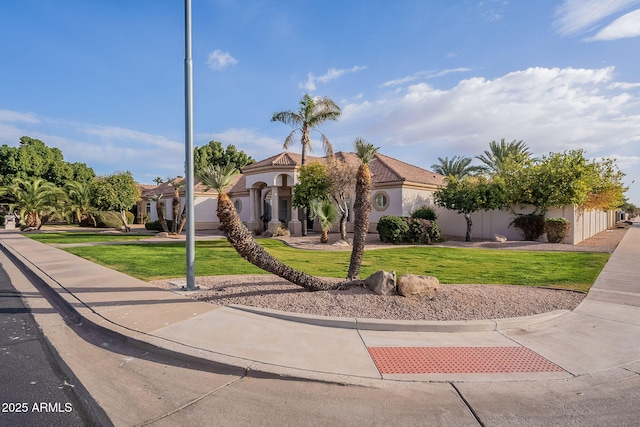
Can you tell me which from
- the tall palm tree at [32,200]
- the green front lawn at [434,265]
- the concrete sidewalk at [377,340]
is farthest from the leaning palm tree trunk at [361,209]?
the tall palm tree at [32,200]

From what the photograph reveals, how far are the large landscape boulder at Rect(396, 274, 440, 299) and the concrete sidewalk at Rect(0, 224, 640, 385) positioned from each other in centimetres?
131

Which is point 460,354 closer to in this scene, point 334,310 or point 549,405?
point 549,405

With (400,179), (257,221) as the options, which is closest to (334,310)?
(400,179)

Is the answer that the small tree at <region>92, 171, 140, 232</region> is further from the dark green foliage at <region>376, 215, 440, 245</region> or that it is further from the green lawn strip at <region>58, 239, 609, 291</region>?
the dark green foliage at <region>376, 215, 440, 245</region>

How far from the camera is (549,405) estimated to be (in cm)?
341

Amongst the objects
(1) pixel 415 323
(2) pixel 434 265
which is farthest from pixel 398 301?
(2) pixel 434 265

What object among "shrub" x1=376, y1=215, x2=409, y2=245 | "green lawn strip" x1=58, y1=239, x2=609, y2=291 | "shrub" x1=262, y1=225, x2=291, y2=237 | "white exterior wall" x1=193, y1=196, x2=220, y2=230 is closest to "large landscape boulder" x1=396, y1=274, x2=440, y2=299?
"green lawn strip" x1=58, y1=239, x2=609, y2=291

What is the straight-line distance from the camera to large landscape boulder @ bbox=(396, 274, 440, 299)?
670cm

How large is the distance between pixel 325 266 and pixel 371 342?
6.79m

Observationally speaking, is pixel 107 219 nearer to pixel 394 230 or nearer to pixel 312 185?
pixel 312 185

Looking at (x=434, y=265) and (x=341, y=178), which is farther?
(x=341, y=178)

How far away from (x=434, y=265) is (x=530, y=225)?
11.4 m

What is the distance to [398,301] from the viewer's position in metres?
6.44

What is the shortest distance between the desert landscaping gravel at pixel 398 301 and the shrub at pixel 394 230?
10889 mm
